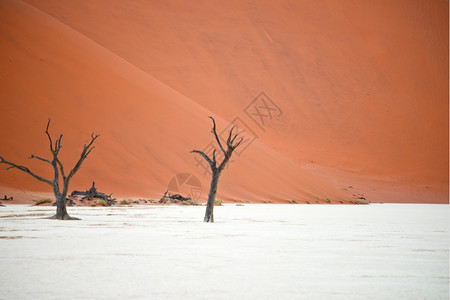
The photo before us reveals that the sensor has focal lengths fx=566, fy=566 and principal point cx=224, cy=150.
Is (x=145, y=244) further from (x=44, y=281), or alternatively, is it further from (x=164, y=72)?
(x=164, y=72)

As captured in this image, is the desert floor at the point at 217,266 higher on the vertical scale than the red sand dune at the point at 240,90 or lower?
lower

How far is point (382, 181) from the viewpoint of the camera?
49.0 metres

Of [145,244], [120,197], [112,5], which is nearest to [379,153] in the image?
[112,5]

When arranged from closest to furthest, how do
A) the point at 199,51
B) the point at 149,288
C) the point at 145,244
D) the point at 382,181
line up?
the point at 149,288 → the point at 145,244 → the point at 382,181 → the point at 199,51

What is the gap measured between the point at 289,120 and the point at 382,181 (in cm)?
1060

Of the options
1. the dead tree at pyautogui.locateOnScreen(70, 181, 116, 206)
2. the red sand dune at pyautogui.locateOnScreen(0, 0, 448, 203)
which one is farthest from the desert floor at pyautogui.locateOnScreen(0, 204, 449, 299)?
the red sand dune at pyautogui.locateOnScreen(0, 0, 448, 203)

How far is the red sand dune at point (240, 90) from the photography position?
2936 centimetres

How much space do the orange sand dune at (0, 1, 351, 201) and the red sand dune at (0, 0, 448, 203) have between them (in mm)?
92

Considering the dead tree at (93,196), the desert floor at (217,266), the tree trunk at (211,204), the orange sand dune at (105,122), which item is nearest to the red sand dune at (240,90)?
the orange sand dune at (105,122)

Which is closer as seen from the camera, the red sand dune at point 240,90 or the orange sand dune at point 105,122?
the orange sand dune at point 105,122

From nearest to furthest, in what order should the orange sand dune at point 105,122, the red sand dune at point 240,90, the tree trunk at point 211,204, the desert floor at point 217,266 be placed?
the desert floor at point 217,266 → the tree trunk at point 211,204 → the orange sand dune at point 105,122 → the red sand dune at point 240,90

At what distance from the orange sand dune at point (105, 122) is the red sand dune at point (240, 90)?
0.09 metres

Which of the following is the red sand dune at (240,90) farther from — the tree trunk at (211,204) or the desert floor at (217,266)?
the desert floor at (217,266)

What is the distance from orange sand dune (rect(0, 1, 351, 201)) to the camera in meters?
27.0
